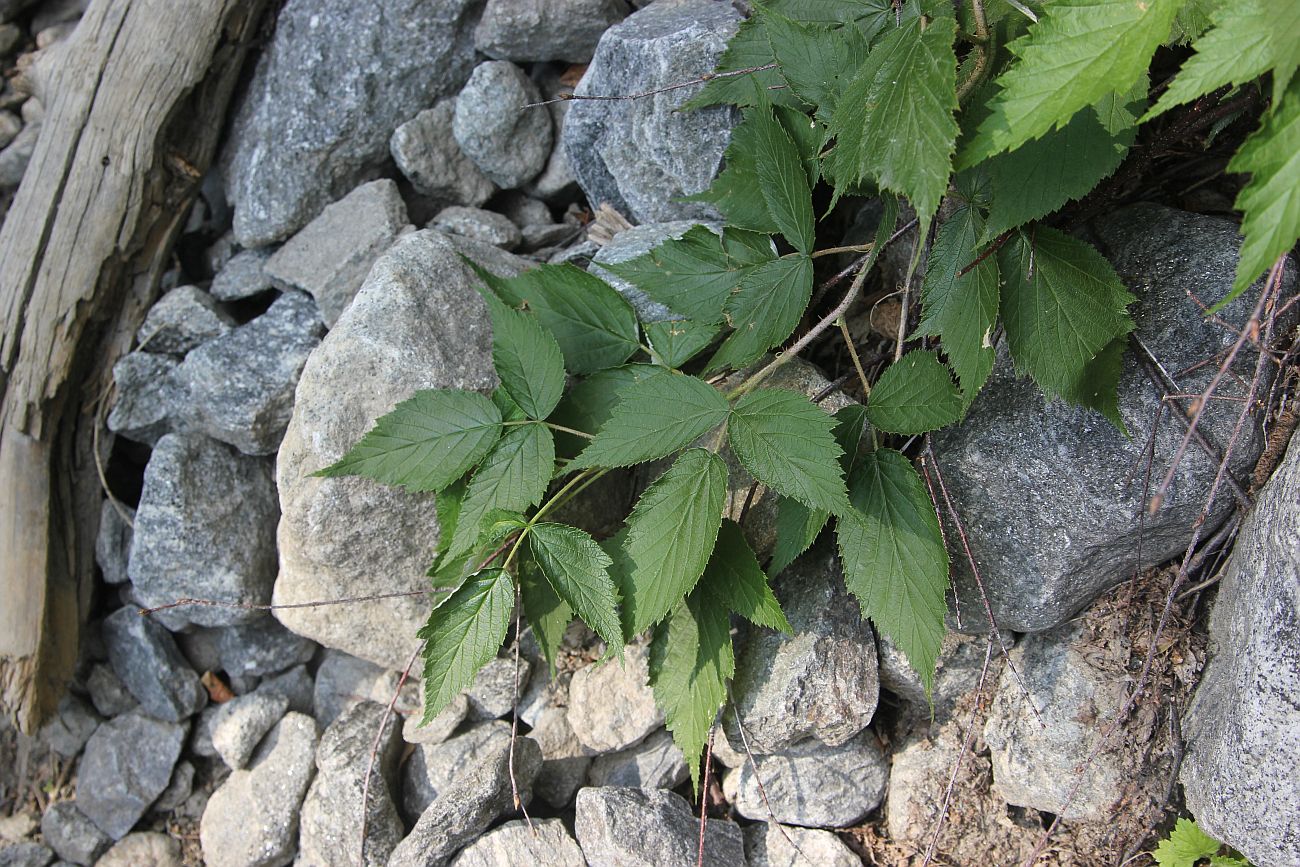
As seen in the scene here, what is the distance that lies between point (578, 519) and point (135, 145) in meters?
1.76

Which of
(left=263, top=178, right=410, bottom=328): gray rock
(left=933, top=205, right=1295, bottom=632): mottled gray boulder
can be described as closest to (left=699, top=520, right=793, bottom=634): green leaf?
(left=933, top=205, right=1295, bottom=632): mottled gray boulder

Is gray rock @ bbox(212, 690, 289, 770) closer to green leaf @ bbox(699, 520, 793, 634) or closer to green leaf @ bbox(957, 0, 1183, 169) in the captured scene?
green leaf @ bbox(699, 520, 793, 634)

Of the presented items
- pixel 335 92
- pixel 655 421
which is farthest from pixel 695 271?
pixel 335 92

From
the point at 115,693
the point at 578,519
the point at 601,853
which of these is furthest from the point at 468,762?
the point at 115,693

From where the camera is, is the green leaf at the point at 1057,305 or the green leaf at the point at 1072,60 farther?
the green leaf at the point at 1057,305

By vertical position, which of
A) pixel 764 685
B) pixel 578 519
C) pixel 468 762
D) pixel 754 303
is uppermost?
pixel 754 303

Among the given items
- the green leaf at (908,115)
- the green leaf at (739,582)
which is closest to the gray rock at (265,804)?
the green leaf at (739,582)

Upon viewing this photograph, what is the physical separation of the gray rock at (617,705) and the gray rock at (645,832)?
0.14 metres

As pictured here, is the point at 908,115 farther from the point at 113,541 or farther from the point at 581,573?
the point at 113,541

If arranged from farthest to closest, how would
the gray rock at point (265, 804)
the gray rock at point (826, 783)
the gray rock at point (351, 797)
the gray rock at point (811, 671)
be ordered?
the gray rock at point (265, 804)
the gray rock at point (351, 797)
the gray rock at point (826, 783)
the gray rock at point (811, 671)

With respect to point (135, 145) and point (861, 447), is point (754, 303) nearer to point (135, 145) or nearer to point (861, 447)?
point (861, 447)

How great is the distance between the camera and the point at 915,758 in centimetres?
209

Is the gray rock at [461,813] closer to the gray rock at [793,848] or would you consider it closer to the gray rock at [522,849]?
the gray rock at [522,849]

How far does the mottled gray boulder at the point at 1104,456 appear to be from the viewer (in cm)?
167
